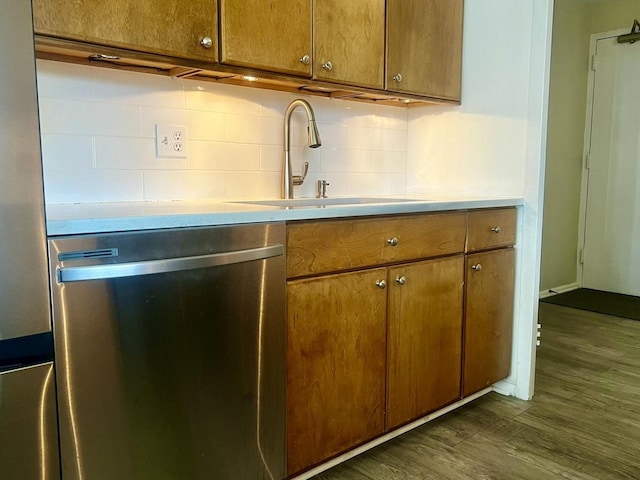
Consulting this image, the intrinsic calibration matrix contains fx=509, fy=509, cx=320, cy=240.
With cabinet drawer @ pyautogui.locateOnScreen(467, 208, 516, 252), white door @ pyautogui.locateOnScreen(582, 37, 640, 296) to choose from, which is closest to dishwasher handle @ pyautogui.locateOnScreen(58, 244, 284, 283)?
cabinet drawer @ pyautogui.locateOnScreen(467, 208, 516, 252)

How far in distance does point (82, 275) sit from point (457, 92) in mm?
1900

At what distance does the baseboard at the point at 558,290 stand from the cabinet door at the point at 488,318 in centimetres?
214

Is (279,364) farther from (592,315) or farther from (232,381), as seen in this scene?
(592,315)

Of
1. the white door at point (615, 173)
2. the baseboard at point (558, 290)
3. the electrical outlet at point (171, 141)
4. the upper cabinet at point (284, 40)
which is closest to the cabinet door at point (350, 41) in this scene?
the upper cabinet at point (284, 40)

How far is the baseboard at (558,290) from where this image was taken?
4238mm

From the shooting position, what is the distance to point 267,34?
5.58ft

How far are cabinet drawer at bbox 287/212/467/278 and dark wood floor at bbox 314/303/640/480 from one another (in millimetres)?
717

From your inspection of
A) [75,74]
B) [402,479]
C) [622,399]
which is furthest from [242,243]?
[622,399]

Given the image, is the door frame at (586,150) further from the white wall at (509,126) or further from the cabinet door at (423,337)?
the cabinet door at (423,337)

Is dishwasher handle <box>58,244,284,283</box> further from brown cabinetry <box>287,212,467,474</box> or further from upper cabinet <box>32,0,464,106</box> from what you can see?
upper cabinet <box>32,0,464,106</box>

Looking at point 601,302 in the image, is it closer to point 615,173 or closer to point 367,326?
point 615,173

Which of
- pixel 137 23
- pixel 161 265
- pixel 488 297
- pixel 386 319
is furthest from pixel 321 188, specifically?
pixel 161 265

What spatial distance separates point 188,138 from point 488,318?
4.71 feet

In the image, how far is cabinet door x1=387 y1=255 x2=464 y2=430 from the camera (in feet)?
5.90
